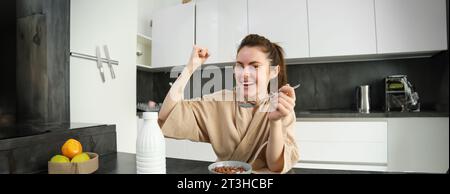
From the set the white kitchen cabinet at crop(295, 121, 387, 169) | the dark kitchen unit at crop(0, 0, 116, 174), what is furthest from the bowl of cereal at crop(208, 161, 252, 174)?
the white kitchen cabinet at crop(295, 121, 387, 169)

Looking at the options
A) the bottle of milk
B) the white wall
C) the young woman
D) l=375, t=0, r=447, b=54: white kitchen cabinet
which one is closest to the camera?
the bottle of milk

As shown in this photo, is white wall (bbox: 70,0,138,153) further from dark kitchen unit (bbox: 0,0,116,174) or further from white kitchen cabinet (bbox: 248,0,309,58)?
white kitchen cabinet (bbox: 248,0,309,58)

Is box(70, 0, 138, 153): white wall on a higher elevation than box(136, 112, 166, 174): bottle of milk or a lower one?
higher

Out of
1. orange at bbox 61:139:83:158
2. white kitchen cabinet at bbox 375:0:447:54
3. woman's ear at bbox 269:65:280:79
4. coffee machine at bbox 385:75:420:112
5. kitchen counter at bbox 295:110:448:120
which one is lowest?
orange at bbox 61:139:83:158

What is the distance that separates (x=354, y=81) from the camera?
61.1 inches

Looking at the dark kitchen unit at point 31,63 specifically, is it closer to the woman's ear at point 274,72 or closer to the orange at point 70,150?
the orange at point 70,150

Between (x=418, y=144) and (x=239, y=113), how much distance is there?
1.06 metres

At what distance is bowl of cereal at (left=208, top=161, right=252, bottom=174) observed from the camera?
0.44 m

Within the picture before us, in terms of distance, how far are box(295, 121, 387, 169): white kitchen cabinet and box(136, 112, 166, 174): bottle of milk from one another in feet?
3.29

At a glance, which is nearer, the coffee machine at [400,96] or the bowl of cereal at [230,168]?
the bowl of cereal at [230,168]

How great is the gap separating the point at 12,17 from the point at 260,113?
3.05 feet

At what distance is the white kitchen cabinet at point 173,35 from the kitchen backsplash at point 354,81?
23 centimetres

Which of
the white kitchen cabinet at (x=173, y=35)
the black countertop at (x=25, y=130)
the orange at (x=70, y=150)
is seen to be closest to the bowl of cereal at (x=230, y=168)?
the orange at (x=70, y=150)

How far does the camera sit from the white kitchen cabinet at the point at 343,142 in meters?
1.20
